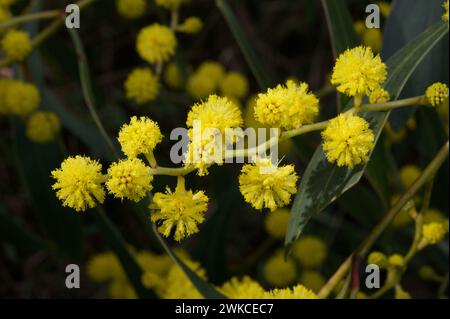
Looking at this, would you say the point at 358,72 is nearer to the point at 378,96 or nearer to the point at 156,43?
the point at 378,96

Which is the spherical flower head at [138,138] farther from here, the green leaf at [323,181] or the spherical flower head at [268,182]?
the green leaf at [323,181]

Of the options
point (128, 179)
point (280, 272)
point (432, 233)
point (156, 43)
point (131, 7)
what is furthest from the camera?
point (131, 7)

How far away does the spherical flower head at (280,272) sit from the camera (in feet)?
6.57

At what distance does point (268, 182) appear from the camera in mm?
1146

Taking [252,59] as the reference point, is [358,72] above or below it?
below

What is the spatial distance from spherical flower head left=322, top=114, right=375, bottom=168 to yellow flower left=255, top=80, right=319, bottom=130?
49 millimetres

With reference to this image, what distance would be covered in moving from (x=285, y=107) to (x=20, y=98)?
3.15 ft

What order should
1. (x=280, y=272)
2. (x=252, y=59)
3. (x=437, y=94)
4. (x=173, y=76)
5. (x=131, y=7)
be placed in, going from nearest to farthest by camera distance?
(x=437, y=94)
(x=252, y=59)
(x=280, y=272)
(x=131, y=7)
(x=173, y=76)

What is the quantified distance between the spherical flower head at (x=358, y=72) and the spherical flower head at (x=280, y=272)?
0.87m

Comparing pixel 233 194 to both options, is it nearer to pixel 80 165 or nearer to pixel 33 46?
pixel 33 46

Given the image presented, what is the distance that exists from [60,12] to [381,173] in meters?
0.93

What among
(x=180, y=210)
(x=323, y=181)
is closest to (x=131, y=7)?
(x=323, y=181)

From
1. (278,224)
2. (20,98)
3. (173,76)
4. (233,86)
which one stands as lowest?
(278,224)
